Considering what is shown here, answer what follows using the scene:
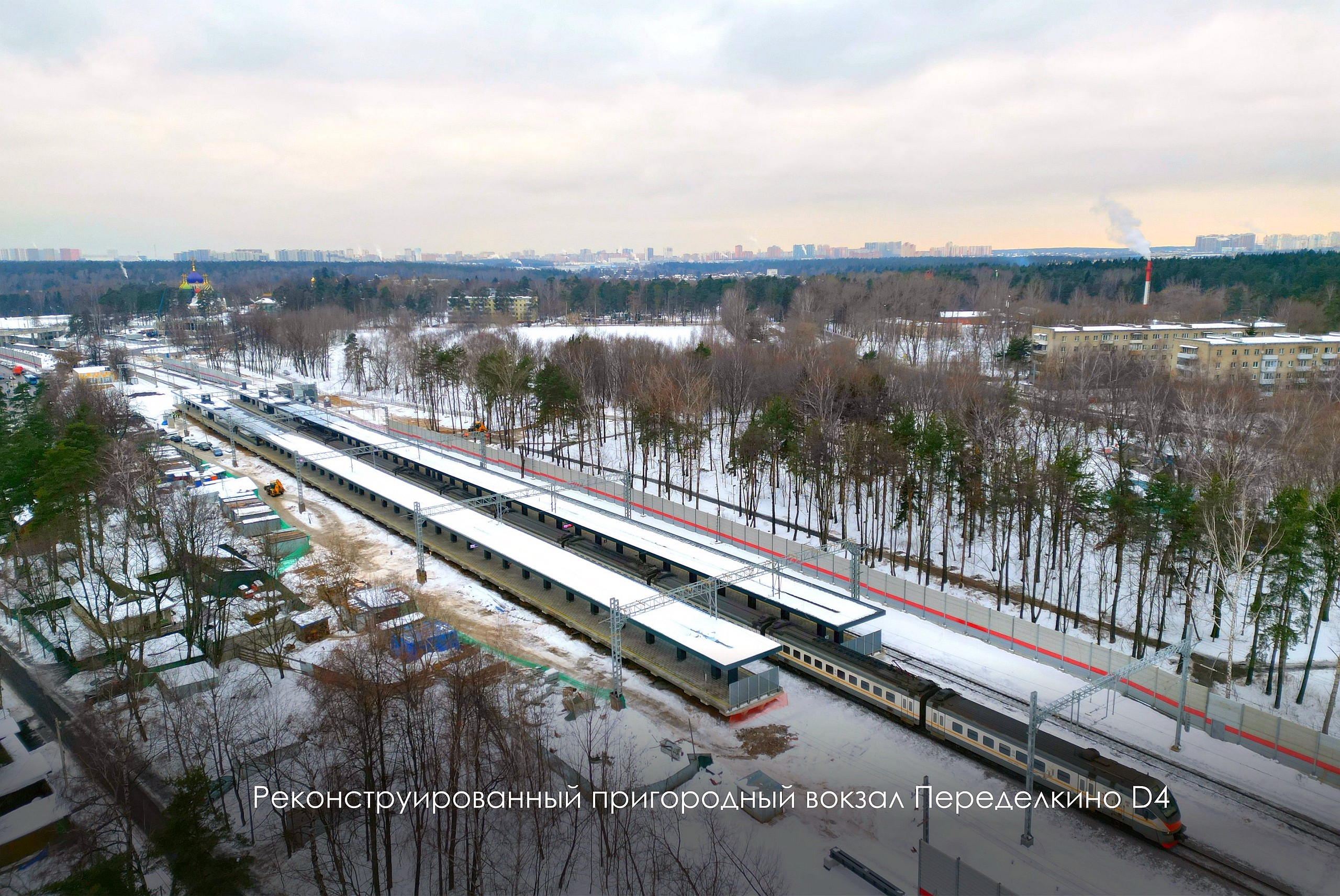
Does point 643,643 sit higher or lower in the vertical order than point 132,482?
lower

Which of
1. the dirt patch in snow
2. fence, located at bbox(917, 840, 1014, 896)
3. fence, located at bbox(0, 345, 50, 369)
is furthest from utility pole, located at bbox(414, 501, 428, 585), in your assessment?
fence, located at bbox(0, 345, 50, 369)

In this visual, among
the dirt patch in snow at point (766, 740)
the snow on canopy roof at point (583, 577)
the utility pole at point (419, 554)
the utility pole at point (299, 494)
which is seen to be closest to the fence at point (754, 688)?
the snow on canopy roof at point (583, 577)

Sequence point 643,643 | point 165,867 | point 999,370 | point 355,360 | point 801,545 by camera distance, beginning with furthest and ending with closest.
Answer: point 355,360
point 999,370
point 801,545
point 643,643
point 165,867

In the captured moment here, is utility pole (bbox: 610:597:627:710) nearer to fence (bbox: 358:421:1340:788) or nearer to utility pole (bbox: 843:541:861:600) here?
utility pole (bbox: 843:541:861:600)

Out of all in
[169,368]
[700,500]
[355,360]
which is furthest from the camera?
[169,368]

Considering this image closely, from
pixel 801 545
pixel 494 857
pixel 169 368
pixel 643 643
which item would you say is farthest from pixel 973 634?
pixel 169 368

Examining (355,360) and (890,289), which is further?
(890,289)

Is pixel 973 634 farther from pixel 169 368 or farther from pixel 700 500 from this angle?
pixel 169 368
